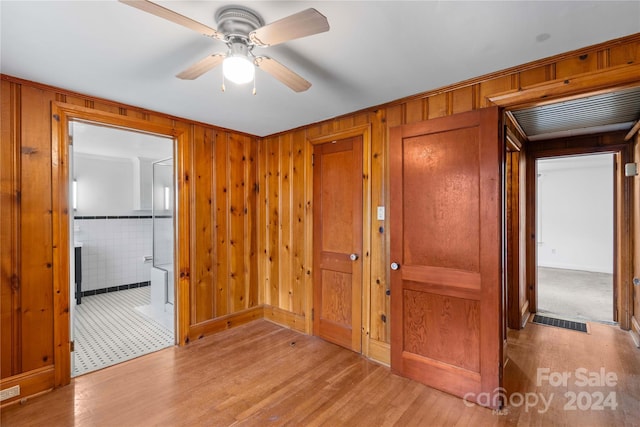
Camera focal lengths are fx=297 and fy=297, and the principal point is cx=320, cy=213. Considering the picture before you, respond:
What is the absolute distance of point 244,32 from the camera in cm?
149

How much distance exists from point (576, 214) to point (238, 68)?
8584 mm

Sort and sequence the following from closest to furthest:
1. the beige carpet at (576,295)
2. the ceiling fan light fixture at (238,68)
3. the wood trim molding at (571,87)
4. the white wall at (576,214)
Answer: the ceiling fan light fixture at (238,68) → the wood trim molding at (571,87) → the beige carpet at (576,295) → the white wall at (576,214)

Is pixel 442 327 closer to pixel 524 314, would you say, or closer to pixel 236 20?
pixel 524 314

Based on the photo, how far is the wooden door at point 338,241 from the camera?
9.72 feet

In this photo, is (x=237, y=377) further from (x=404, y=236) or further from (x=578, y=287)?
(x=578, y=287)

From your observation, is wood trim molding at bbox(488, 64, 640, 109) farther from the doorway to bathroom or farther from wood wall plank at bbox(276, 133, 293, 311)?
the doorway to bathroom

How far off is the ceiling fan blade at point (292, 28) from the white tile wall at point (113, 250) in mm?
5187

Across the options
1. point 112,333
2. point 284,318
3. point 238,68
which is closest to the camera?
point 238,68

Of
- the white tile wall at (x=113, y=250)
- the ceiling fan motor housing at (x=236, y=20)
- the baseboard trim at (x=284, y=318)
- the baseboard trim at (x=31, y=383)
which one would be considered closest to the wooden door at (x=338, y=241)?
the baseboard trim at (x=284, y=318)

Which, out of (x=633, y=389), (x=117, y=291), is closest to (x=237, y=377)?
(x=633, y=389)

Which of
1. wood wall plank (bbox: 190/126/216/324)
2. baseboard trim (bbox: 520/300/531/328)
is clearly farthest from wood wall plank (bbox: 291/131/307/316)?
baseboard trim (bbox: 520/300/531/328)

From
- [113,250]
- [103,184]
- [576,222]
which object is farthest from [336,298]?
[576,222]

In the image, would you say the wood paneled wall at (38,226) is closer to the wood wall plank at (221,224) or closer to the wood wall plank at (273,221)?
the wood wall plank at (221,224)

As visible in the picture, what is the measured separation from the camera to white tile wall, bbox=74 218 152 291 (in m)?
4.95
